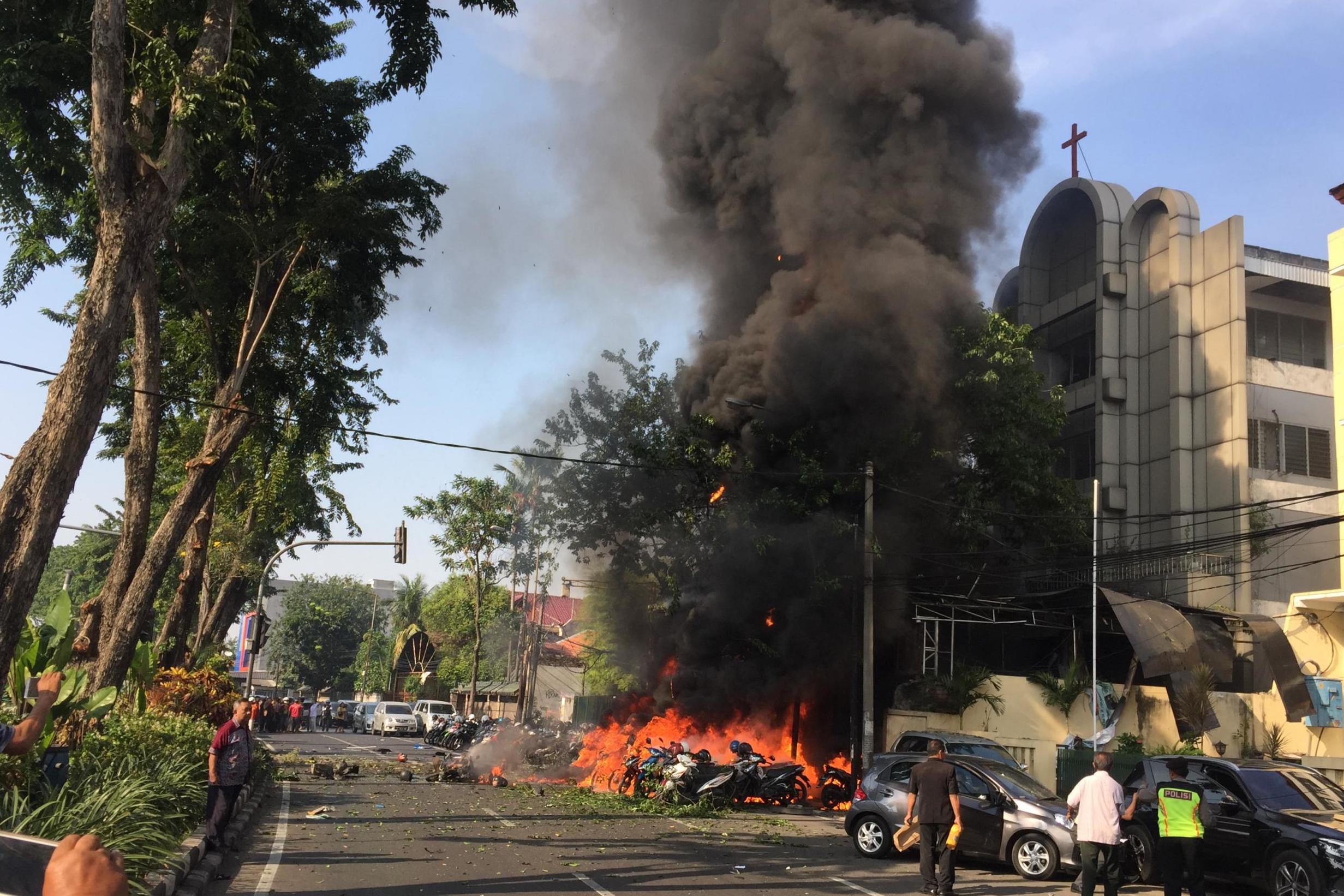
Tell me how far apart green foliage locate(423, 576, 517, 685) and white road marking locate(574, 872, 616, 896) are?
50992 mm

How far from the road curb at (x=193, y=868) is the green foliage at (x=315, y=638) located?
7424cm

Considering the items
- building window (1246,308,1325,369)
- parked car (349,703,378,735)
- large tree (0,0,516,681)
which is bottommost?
parked car (349,703,378,735)

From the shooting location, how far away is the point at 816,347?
996 inches

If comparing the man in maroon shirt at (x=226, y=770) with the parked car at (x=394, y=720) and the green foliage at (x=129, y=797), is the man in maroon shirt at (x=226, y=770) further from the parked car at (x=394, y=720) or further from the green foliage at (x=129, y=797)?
the parked car at (x=394, y=720)

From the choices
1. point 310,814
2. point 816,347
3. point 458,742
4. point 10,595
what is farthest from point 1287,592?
point 10,595

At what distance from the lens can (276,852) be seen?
1133cm

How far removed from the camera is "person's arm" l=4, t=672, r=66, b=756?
519cm

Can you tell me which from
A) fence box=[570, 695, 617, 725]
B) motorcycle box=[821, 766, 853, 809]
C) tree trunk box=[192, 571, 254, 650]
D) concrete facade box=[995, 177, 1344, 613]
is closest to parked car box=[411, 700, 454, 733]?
fence box=[570, 695, 617, 725]

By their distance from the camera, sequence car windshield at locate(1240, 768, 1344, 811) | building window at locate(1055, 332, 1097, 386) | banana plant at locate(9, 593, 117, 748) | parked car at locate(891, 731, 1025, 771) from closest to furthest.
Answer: banana plant at locate(9, 593, 117, 748) → car windshield at locate(1240, 768, 1344, 811) → parked car at locate(891, 731, 1025, 771) → building window at locate(1055, 332, 1097, 386)

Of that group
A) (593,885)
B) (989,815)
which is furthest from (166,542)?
(989,815)

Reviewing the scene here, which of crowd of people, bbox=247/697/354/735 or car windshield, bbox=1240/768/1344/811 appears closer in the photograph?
car windshield, bbox=1240/768/1344/811

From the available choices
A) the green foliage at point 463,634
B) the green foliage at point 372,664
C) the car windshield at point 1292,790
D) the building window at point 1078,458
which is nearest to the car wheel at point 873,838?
the car windshield at point 1292,790

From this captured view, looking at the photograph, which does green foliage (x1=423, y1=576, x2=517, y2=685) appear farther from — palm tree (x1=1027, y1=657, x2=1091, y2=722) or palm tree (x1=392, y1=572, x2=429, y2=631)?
palm tree (x1=1027, y1=657, x2=1091, y2=722)

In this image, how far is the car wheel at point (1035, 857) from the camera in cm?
1202
